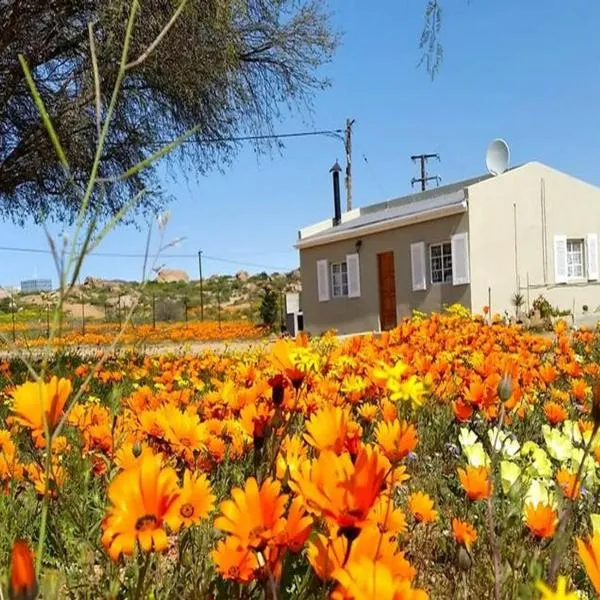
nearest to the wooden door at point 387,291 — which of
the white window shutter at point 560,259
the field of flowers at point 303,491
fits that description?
the white window shutter at point 560,259

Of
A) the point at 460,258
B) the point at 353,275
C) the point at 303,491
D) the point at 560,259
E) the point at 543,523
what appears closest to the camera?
the point at 303,491

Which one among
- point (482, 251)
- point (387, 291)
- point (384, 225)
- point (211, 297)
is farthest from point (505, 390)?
point (211, 297)

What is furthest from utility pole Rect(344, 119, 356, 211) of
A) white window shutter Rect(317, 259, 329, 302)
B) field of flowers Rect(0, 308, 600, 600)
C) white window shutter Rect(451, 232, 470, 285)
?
field of flowers Rect(0, 308, 600, 600)

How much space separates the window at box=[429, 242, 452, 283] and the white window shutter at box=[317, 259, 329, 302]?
4.32 m

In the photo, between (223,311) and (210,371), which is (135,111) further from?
(223,311)

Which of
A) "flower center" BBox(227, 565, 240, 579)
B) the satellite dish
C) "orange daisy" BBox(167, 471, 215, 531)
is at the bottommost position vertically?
"flower center" BBox(227, 565, 240, 579)

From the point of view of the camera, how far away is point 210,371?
5086mm

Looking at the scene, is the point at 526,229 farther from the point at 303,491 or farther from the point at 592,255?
the point at 303,491

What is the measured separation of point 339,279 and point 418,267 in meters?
3.78

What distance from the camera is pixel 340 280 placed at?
22.2 metres

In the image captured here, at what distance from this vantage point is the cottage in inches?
702

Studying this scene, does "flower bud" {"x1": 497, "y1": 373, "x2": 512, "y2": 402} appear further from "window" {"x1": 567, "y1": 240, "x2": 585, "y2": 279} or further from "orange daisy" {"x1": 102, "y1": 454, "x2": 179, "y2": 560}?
"window" {"x1": 567, "y1": 240, "x2": 585, "y2": 279}

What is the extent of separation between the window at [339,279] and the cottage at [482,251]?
42cm

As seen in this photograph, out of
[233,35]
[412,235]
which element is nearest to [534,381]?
[233,35]
